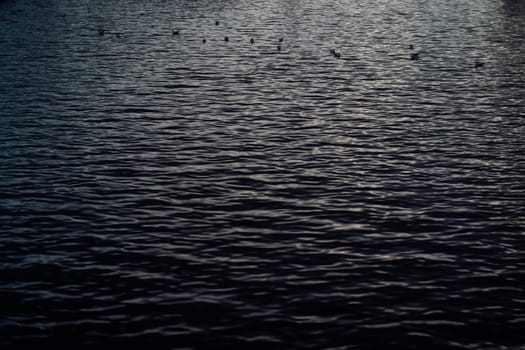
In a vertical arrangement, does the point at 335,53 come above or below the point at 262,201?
above

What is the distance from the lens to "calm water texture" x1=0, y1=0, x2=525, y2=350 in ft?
72.6

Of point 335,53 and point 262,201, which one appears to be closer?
point 262,201

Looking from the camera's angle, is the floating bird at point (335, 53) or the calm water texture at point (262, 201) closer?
the calm water texture at point (262, 201)

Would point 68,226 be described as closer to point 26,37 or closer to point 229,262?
point 229,262

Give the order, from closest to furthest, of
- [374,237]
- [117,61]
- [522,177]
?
[374,237] → [522,177] → [117,61]

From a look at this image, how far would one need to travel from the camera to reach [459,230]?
96.0ft

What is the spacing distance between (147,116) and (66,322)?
95.2 ft

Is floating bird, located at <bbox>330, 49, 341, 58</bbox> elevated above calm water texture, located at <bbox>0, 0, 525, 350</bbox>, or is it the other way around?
floating bird, located at <bbox>330, 49, 341, 58</bbox>

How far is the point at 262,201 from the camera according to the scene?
3306 cm

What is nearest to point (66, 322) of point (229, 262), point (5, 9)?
point (229, 262)

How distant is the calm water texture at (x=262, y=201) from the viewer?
22125mm

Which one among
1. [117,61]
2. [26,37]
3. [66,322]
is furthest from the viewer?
[26,37]

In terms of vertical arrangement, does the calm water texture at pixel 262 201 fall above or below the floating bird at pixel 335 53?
below

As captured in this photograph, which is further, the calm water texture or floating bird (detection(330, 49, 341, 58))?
floating bird (detection(330, 49, 341, 58))
